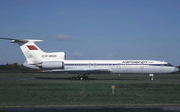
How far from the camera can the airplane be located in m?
35.5

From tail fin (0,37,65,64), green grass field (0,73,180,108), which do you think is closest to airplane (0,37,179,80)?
tail fin (0,37,65,64)

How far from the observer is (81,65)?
1436 inches

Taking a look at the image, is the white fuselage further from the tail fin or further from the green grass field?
the green grass field

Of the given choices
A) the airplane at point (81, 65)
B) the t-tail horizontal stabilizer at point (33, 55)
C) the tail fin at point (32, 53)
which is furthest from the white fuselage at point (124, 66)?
the tail fin at point (32, 53)

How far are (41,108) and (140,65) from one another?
27243 millimetres

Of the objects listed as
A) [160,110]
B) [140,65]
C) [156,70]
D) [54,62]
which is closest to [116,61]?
[140,65]

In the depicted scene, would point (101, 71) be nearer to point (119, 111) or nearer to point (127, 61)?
point (127, 61)

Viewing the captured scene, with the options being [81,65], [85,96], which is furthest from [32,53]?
[85,96]

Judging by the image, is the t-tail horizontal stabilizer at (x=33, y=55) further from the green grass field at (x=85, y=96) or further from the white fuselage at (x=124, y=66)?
the green grass field at (x=85, y=96)

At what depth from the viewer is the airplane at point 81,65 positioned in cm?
3550

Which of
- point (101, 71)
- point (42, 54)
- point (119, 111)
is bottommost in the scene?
point (119, 111)

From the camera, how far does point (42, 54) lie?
121 ft

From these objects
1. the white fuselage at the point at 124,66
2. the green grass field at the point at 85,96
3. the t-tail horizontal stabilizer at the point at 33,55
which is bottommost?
the green grass field at the point at 85,96

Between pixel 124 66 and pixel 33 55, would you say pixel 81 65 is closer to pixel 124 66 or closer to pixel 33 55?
pixel 124 66
